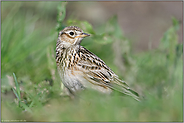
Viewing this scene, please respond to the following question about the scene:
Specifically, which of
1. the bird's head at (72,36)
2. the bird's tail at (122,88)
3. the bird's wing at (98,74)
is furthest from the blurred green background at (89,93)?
the bird's head at (72,36)

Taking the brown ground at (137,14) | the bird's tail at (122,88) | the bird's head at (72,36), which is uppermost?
the brown ground at (137,14)

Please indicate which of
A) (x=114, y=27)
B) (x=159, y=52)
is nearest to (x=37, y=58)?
(x=114, y=27)

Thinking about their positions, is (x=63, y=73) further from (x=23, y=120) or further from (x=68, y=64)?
(x=23, y=120)

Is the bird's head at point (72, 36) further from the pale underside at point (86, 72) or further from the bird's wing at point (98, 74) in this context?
the bird's wing at point (98, 74)

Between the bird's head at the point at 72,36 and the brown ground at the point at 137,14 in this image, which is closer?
the bird's head at the point at 72,36

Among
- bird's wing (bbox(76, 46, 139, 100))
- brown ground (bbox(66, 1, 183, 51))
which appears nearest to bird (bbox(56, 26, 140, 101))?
bird's wing (bbox(76, 46, 139, 100))

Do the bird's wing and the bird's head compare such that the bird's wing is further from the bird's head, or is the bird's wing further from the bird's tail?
the bird's head
